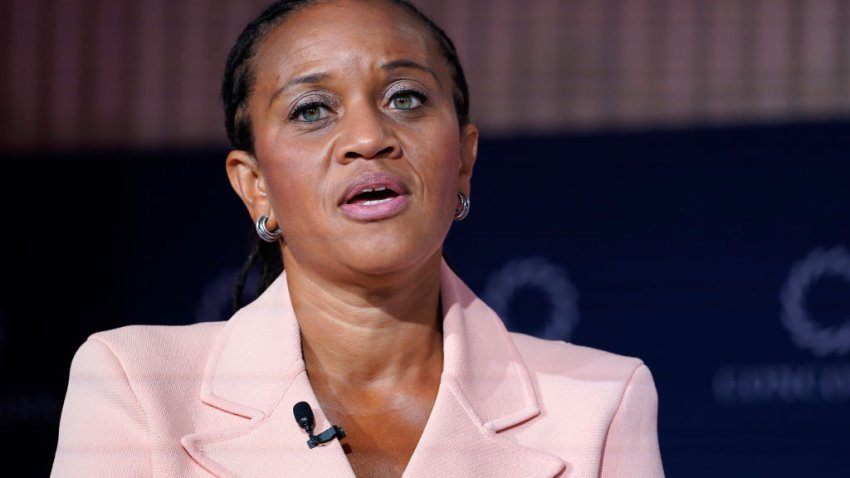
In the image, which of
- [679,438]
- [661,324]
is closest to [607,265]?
[661,324]

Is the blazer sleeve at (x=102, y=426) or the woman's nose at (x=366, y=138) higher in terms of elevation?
the woman's nose at (x=366, y=138)

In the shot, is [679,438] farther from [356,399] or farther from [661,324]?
[356,399]

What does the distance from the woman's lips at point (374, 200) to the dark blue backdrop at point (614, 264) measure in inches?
49.9

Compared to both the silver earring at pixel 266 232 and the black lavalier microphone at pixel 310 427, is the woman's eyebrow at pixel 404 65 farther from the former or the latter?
the black lavalier microphone at pixel 310 427

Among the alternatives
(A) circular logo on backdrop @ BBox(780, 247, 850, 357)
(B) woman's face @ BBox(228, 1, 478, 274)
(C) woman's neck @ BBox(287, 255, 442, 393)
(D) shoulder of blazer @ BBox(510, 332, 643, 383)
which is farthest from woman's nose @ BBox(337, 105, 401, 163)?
(A) circular logo on backdrop @ BBox(780, 247, 850, 357)

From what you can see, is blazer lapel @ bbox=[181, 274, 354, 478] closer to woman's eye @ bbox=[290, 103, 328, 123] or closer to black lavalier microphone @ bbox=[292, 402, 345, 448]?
black lavalier microphone @ bbox=[292, 402, 345, 448]

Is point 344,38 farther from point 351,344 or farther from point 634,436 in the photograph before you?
point 634,436

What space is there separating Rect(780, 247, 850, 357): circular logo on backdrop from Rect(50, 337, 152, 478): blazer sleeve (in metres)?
1.72

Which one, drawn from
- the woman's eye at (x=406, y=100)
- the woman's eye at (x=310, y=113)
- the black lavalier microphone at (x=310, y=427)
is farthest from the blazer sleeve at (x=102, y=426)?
the woman's eye at (x=406, y=100)

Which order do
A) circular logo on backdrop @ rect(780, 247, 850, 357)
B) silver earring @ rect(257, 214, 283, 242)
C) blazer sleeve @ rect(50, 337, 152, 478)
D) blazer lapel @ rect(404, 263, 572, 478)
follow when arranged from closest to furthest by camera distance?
blazer sleeve @ rect(50, 337, 152, 478) < blazer lapel @ rect(404, 263, 572, 478) < silver earring @ rect(257, 214, 283, 242) < circular logo on backdrop @ rect(780, 247, 850, 357)

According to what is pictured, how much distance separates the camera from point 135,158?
3.14m

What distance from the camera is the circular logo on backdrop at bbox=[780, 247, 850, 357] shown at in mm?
2924

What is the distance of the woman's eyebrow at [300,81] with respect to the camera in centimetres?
187

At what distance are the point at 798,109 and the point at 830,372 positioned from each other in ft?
2.02
